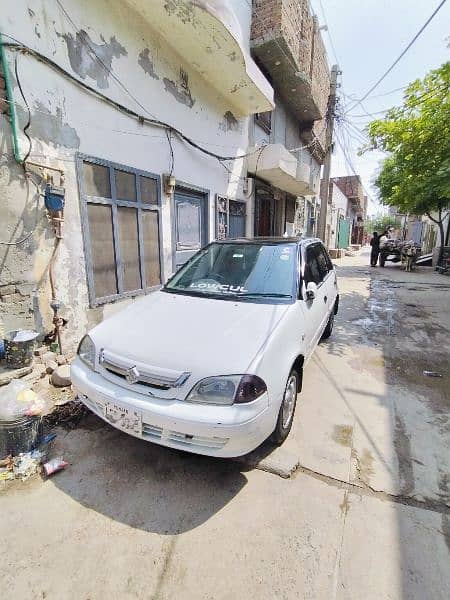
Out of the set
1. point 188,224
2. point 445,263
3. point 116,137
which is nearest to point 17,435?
point 116,137

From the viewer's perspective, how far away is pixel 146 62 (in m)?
4.76

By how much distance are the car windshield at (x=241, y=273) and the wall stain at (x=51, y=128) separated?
215cm

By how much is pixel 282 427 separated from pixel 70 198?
3.63 metres

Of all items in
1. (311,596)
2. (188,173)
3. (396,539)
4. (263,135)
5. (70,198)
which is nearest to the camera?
(311,596)

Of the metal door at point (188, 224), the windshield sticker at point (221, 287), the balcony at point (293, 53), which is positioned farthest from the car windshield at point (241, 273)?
the balcony at point (293, 53)

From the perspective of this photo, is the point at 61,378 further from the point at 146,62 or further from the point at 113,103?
the point at 146,62

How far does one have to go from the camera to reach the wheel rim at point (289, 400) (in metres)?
2.38

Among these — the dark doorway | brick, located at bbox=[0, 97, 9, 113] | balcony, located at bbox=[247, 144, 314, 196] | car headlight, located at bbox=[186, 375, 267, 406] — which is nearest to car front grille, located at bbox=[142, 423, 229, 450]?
car headlight, located at bbox=[186, 375, 267, 406]

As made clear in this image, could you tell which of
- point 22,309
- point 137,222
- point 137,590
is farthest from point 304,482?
point 137,222

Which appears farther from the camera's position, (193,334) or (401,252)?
(401,252)

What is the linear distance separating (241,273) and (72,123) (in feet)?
9.55

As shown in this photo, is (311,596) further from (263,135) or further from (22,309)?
(263,135)

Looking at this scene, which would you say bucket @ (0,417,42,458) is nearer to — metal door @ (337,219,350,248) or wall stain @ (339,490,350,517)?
wall stain @ (339,490,350,517)

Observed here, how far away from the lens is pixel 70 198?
3.79 meters
